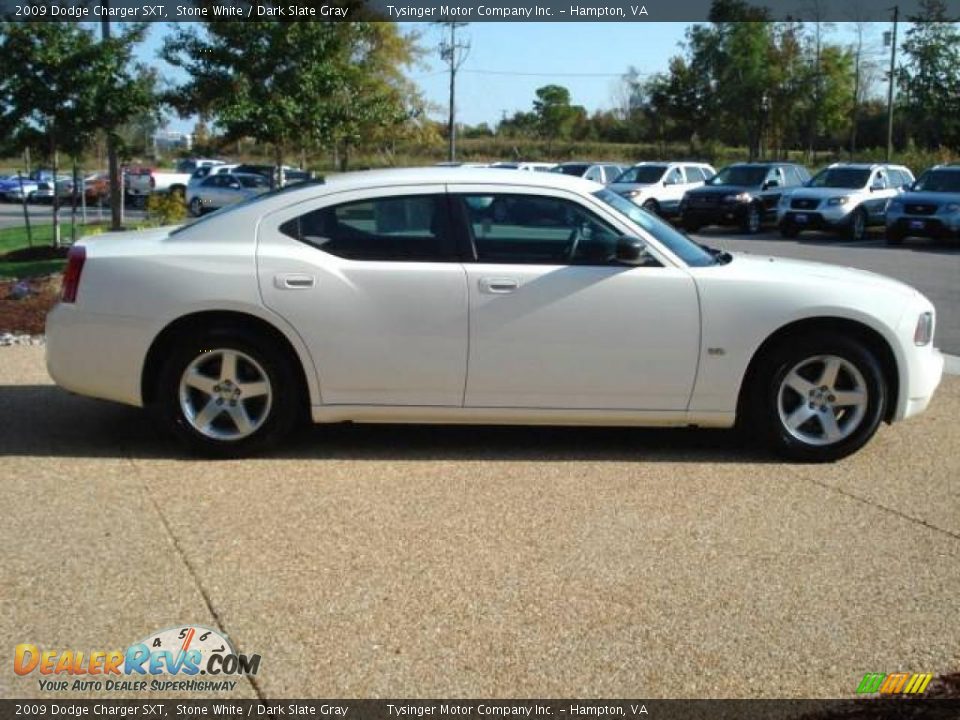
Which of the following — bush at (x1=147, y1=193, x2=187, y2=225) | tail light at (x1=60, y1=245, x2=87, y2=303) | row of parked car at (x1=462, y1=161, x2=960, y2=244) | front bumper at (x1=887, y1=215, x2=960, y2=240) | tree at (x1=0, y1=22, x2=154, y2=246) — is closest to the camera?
tail light at (x1=60, y1=245, x2=87, y2=303)

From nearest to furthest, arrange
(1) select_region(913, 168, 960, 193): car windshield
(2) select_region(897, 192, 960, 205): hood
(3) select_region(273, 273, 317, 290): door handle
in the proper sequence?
(3) select_region(273, 273, 317, 290): door handle < (2) select_region(897, 192, 960, 205): hood < (1) select_region(913, 168, 960, 193): car windshield

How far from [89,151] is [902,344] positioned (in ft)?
42.2

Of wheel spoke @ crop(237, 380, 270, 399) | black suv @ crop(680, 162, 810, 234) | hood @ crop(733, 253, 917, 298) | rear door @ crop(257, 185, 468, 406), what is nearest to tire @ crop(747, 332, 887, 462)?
hood @ crop(733, 253, 917, 298)

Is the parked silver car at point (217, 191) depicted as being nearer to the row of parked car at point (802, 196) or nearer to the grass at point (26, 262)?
the row of parked car at point (802, 196)

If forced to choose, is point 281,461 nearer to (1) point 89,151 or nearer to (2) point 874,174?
(1) point 89,151

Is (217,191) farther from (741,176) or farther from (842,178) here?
(842,178)

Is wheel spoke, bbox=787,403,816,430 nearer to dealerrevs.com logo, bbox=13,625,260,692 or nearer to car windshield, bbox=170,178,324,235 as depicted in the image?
car windshield, bbox=170,178,324,235

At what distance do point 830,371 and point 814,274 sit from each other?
56 centimetres

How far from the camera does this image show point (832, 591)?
4.32 metres

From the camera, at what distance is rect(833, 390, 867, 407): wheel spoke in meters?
6.02

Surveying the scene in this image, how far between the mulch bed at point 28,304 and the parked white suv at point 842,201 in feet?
58.5

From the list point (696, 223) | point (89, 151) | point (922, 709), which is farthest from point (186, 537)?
point (696, 223)

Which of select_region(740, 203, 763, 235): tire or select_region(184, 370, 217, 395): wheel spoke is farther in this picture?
select_region(740, 203, 763, 235): tire

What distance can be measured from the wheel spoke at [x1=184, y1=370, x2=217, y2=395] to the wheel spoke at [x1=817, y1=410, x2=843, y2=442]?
3.32 meters
